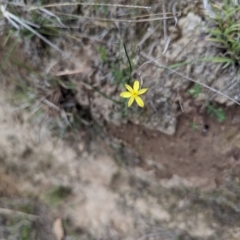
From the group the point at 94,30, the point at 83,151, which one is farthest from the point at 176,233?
the point at 94,30

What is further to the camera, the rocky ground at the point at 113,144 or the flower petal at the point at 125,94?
the rocky ground at the point at 113,144

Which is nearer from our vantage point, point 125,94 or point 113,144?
point 125,94

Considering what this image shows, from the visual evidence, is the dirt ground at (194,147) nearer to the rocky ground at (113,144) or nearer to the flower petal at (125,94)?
the rocky ground at (113,144)

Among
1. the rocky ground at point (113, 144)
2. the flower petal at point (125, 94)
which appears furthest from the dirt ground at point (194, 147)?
the flower petal at point (125, 94)

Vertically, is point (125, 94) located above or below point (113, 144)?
below

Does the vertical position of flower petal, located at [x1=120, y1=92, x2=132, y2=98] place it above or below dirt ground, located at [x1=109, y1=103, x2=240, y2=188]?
below

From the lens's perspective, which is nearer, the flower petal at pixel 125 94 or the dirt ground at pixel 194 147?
the flower petal at pixel 125 94

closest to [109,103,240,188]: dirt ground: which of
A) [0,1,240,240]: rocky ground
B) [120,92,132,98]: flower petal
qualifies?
[0,1,240,240]: rocky ground

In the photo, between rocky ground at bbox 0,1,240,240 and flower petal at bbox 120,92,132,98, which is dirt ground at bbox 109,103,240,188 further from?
flower petal at bbox 120,92,132,98

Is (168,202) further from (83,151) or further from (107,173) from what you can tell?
(83,151)

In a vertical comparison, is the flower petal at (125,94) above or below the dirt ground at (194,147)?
below

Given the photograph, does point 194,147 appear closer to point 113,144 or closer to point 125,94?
point 113,144

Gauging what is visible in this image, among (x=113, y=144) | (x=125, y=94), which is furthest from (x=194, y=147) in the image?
(x=125, y=94)
